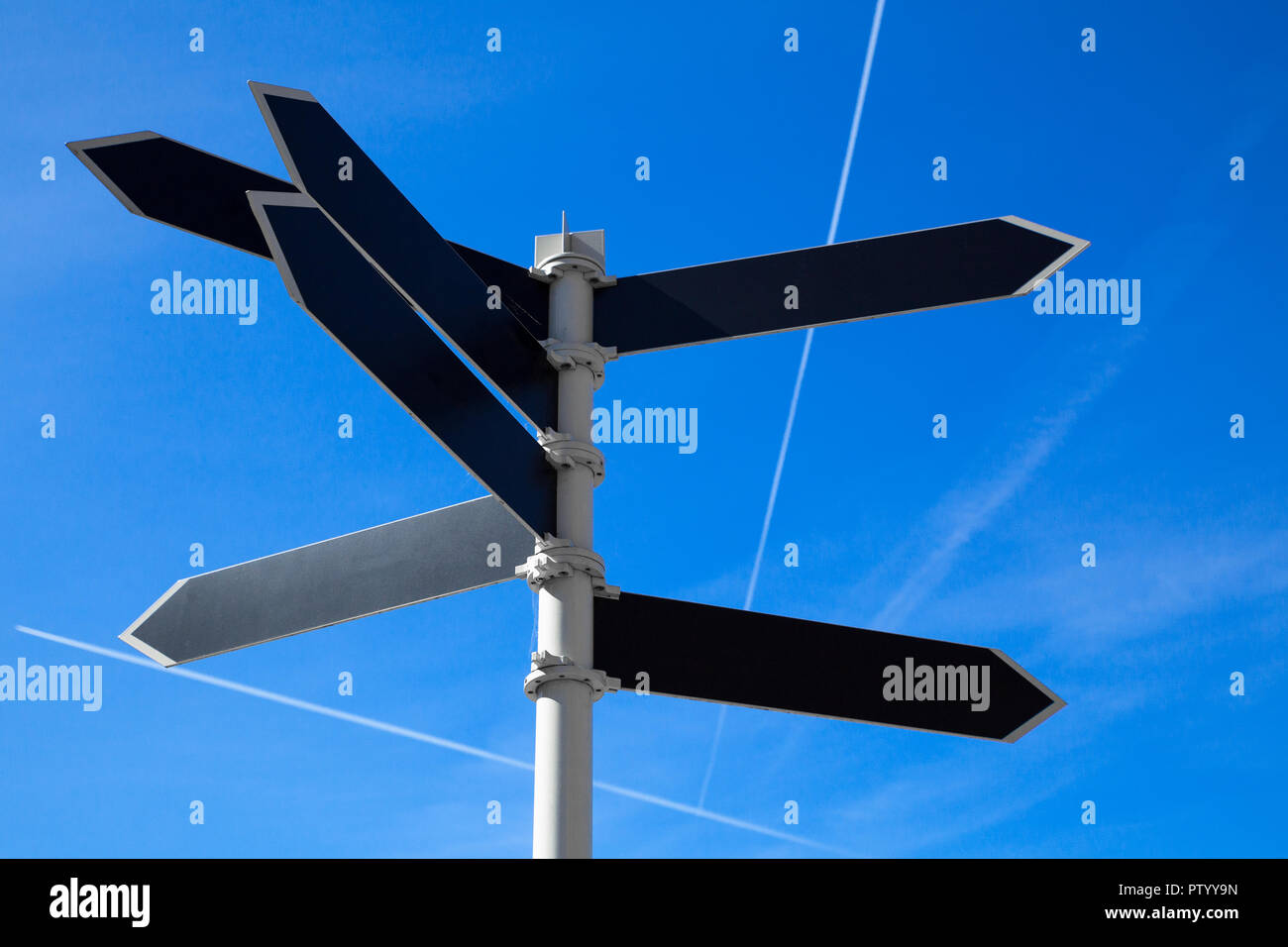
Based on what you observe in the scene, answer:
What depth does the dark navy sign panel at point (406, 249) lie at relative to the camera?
4.04 metres

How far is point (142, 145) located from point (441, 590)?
1763mm

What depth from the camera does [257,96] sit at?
396cm

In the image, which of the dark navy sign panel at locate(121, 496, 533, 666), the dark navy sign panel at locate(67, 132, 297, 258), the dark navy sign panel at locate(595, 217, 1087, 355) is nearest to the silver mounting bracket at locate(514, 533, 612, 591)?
the dark navy sign panel at locate(121, 496, 533, 666)

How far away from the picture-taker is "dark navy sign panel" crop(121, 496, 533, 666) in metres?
5.07

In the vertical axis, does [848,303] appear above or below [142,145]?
below

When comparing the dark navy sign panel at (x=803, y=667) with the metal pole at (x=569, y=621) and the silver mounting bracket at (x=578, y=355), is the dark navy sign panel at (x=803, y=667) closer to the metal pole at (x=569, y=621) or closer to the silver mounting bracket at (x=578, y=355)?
the metal pole at (x=569, y=621)

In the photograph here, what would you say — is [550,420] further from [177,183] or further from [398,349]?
[177,183]

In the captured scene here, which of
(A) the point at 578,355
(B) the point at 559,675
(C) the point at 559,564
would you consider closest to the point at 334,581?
(C) the point at 559,564

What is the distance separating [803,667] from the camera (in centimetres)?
506

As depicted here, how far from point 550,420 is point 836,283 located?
1.16m

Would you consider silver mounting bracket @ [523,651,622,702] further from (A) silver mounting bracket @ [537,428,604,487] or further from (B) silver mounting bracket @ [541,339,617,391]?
(B) silver mounting bracket @ [541,339,617,391]
